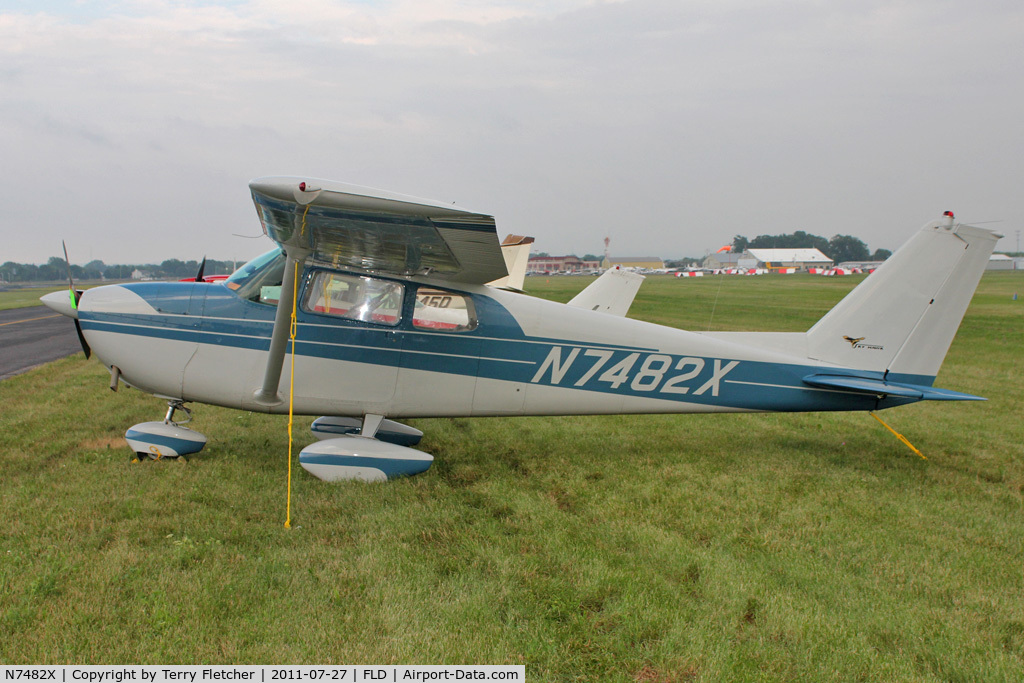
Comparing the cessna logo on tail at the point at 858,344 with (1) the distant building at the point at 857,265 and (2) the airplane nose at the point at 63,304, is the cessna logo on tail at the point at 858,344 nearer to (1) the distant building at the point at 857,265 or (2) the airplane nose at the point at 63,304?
(2) the airplane nose at the point at 63,304

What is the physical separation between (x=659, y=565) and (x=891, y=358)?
12.4ft

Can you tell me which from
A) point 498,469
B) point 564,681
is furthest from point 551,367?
point 564,681

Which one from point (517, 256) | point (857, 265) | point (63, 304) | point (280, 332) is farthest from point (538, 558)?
point (857, 265)

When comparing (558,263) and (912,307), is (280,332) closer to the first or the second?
(912,307)

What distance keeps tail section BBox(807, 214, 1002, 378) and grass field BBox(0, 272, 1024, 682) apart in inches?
43.6

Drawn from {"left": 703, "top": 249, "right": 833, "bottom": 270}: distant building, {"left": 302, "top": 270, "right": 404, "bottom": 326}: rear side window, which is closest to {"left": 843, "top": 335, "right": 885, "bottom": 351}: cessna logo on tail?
{"left": 302, "top": 270, "right": 404, "bottom": 326}: rear side window

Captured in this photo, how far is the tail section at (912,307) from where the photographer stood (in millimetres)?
5547

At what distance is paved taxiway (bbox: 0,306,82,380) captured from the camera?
1113 cm

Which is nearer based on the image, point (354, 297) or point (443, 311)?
point (354, 297)

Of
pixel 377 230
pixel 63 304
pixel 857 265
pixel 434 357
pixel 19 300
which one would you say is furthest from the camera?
pixel 857 265

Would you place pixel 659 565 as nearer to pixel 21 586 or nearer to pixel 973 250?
pixel 21 586

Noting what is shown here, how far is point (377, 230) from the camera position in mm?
4293

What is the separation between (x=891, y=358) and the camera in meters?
5.79

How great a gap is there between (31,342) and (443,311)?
14426 millimetres
